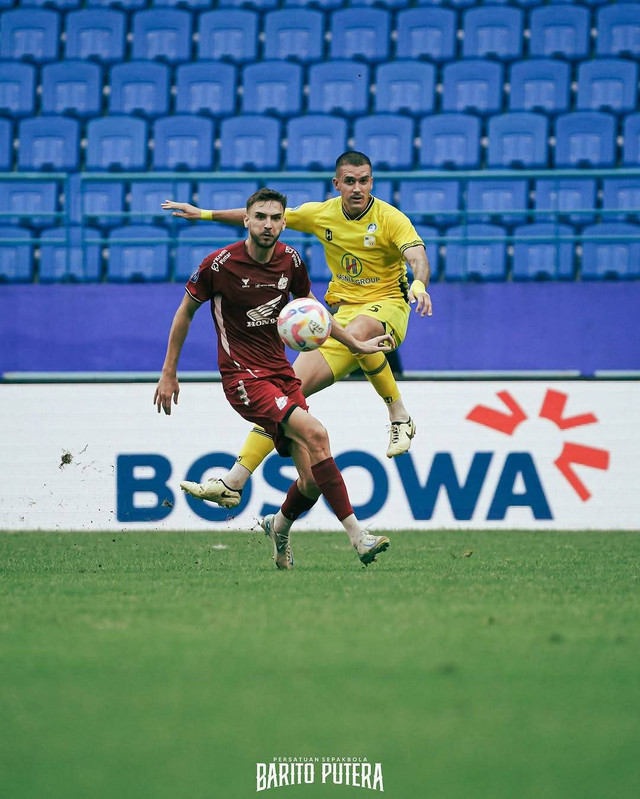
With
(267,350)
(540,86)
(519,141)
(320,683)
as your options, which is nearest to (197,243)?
(519,141)

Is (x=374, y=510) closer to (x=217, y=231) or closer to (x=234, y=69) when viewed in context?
(x=217, y=231)

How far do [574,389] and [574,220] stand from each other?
3866 millimetres

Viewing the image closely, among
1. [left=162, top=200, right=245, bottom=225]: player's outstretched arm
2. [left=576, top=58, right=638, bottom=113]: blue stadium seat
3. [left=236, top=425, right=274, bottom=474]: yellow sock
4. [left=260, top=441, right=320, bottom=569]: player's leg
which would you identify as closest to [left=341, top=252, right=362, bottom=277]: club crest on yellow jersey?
[left=162, top=200, right=245, bottom=225]: player's outstretched arm

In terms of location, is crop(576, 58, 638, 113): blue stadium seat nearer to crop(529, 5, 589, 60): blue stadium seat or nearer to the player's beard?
crop(529, 5, 589, 60): blue stadium seat

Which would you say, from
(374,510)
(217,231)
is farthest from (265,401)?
(217,231)

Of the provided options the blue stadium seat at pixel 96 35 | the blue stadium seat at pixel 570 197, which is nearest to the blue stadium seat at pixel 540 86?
the blue stadium seat at pixel 570 197

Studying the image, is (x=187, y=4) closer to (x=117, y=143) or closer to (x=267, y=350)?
(x=117, y=143)

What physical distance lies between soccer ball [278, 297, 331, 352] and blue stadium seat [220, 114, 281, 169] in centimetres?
802

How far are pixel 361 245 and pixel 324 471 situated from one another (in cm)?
187

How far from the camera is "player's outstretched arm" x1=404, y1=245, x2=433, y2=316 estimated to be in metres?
6.98

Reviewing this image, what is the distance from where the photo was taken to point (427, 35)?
15.6 meters

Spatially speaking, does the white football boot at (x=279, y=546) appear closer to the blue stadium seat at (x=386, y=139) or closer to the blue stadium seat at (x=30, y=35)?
the blue stadium seat at (x=386, y=139)

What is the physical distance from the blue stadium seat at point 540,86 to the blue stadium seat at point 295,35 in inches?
99.1

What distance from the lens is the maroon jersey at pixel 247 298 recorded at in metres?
6.88
